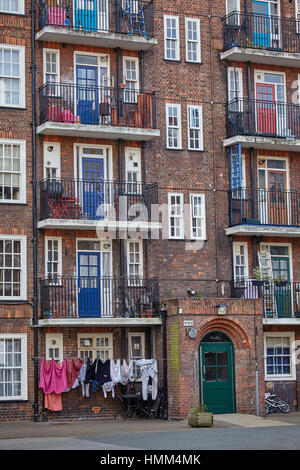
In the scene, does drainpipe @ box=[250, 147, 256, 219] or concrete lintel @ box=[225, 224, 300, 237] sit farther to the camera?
drainpipe @ box=[250, 147, 256, 219]

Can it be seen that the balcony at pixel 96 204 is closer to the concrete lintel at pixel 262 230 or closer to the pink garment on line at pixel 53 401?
the concrete lintel at pixel 262 230

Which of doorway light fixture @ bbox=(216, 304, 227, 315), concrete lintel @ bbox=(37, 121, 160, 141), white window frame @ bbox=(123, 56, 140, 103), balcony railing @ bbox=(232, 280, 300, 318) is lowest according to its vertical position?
doorway light fixture @ bbox=(216, 304, 227, 315)

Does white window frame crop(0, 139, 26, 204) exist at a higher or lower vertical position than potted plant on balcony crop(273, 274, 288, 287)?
higher

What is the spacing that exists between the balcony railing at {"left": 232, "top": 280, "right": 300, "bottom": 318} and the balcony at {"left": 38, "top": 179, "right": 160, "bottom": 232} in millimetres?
3809

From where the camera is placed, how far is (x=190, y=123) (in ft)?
109

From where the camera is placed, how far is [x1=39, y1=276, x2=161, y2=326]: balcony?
29.7m

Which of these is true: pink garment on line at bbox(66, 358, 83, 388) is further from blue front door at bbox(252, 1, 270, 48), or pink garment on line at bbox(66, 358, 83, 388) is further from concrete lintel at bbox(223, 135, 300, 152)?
blue front door at bbox(252, 1, 270, 48)

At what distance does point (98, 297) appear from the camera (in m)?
30.3

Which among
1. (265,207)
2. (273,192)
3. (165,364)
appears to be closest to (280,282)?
(265,207)

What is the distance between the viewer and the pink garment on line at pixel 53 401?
29422 mm

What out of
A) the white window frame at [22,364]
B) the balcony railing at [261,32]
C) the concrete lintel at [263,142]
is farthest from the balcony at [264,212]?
the white window frame at [22,364]

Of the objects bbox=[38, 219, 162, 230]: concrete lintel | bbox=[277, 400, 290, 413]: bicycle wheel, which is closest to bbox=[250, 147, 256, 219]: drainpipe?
bbox=[38, 219, 162, 230]: concrete lintel

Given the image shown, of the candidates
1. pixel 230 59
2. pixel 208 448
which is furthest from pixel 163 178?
pixel 208 448
